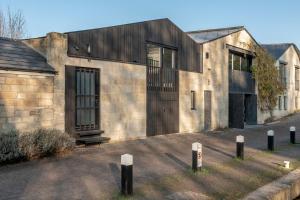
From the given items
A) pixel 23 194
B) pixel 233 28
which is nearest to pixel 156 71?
pixel 233 28

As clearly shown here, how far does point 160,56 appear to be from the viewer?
18938 millimetres

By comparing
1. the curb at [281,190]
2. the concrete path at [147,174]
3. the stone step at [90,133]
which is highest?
the stone step at [90,133]

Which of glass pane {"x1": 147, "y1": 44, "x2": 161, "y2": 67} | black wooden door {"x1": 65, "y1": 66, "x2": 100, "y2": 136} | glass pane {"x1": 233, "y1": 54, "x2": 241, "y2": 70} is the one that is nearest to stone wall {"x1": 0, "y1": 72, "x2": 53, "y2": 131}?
black wooden door {"x1": 65, "y1": 66, "x2": 100, "y2": 136}

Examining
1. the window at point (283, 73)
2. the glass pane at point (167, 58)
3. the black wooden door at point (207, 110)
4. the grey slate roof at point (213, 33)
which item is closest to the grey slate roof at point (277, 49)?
the window at point (283, 73)

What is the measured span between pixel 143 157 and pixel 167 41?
8.66 metres

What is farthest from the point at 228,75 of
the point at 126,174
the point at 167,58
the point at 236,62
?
the point at 126,174

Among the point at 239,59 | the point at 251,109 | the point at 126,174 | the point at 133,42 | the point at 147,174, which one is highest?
the point at 239,59

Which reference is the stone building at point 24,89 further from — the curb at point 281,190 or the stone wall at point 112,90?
the curb at point 281,190

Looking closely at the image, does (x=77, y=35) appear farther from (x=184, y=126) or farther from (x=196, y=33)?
(x=196, y=33)

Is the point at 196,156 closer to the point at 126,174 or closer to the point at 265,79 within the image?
the point at 126,174

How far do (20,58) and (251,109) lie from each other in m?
20.2

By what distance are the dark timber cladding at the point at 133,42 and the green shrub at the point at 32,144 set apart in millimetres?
3467

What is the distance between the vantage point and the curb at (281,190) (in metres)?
7.45

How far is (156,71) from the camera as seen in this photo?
1864 cm
